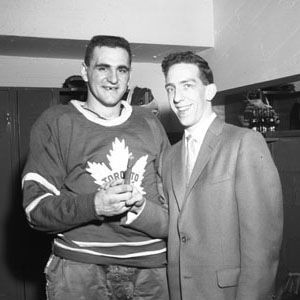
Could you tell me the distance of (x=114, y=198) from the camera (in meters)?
1.68

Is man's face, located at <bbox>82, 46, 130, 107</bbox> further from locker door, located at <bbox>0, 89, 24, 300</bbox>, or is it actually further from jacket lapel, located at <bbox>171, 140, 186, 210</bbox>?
locker door, located at <bbox>0, 89, 24, 300</bbox>

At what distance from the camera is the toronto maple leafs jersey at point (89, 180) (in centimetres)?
189

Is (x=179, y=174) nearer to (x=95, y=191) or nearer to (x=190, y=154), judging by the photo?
(x=190, y=154)

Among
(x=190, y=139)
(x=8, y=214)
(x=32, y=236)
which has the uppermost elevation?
(x=190, y=139)

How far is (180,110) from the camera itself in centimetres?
189

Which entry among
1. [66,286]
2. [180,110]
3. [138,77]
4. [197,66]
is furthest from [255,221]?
[138,77]

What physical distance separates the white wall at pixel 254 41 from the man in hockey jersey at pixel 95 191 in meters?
1.99

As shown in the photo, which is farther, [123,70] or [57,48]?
[57,48]

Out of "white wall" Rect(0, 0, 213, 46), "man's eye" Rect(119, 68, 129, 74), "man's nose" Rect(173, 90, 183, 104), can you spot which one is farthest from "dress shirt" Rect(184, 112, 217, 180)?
"white wall" Rect(0, 0, 213, 46)

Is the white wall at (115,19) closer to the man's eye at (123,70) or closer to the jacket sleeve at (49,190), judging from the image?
the man's eye at (123,70)

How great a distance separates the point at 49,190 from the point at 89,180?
7.1 inches

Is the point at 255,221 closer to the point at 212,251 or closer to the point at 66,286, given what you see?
the point at 212,251

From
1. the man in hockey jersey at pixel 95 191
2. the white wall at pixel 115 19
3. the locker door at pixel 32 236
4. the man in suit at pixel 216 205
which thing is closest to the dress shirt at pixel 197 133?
the man in suit at pixel 216 205

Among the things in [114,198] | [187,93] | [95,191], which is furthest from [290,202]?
[114,198]
